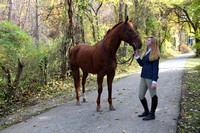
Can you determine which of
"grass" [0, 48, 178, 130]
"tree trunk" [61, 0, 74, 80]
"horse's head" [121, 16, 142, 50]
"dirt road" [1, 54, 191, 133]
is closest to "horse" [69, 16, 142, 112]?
"horse's head" [121, 16, 142, 50]

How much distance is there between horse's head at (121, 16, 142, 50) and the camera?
3860 mm

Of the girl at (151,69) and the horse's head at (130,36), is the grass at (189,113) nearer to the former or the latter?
the girl at (151,69)

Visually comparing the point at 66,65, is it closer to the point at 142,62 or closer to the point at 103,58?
the point at 103,58

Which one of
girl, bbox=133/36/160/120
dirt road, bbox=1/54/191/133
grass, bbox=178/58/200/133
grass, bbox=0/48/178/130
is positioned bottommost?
grass, bbox=0/48/178/130

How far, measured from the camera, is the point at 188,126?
331cm

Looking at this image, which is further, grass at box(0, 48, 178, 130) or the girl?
grass at box(0, 48, 178, 130)

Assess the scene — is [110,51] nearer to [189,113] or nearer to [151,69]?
[151,69]

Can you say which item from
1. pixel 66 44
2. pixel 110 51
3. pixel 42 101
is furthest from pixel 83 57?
pixel 66 44

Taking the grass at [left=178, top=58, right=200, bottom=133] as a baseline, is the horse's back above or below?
above

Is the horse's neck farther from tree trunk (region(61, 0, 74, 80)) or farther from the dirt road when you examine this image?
tree trunk (region(61, 0, 74, 80))

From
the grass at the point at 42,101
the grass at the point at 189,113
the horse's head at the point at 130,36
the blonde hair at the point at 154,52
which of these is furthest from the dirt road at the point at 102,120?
the horse's head at the point at 130,36

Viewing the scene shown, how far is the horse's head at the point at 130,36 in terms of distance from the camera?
3860 millimetres

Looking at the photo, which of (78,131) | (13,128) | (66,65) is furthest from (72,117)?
(66,65)

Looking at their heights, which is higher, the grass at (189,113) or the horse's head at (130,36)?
the horse's head at (130,36)
